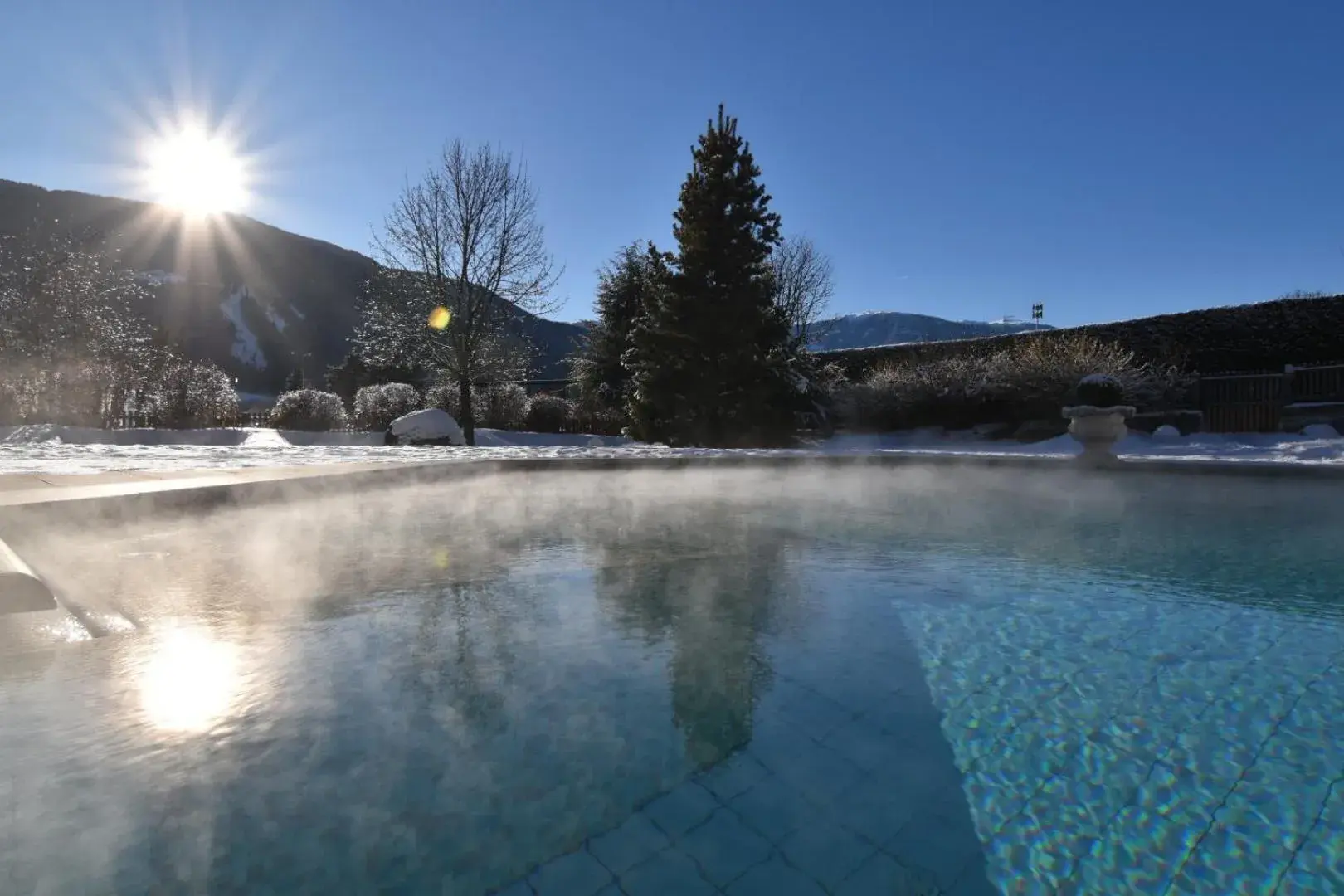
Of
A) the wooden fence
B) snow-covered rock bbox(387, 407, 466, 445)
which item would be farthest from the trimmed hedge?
snow-covered rock bbox(387, 407, 466, 445)

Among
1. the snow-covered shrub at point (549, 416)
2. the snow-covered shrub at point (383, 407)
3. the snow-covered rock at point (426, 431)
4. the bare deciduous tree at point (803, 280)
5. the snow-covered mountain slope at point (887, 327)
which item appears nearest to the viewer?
the snow-covered rock at point (426, 431)

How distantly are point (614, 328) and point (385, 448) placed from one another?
8612mm

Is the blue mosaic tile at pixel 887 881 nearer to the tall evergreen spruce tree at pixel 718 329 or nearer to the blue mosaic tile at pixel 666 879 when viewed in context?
the blue mosaic tile at pixel 666 879

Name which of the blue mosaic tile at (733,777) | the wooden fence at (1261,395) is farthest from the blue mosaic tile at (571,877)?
the wooden fence at (1261,395)

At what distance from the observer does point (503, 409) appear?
21.3m

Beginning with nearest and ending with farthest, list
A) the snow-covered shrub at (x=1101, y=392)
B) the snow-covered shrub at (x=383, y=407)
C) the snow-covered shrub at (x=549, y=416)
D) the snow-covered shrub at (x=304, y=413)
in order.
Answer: the snow-covered shrub at (x=1101, y=392) < the snow-covered shrub at (x=304, y=413) < the snow-covered shrub at (x=383, y=407) < the snow-covered shrub at (x=549, y=416)

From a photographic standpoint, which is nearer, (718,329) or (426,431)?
(718,329)

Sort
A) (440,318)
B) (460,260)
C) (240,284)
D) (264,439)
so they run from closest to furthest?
(264,439) → (440,318) → (460,260) → (240,284)

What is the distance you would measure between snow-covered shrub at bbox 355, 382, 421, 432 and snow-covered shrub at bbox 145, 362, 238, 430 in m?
3.53

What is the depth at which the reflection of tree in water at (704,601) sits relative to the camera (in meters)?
2.39

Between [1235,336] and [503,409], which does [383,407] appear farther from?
[1235,336]

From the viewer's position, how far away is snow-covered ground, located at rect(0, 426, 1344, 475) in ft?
30.3

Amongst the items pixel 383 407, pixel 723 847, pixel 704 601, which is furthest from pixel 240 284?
pixel 723 847

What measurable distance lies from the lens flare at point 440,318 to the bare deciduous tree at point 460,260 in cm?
6
